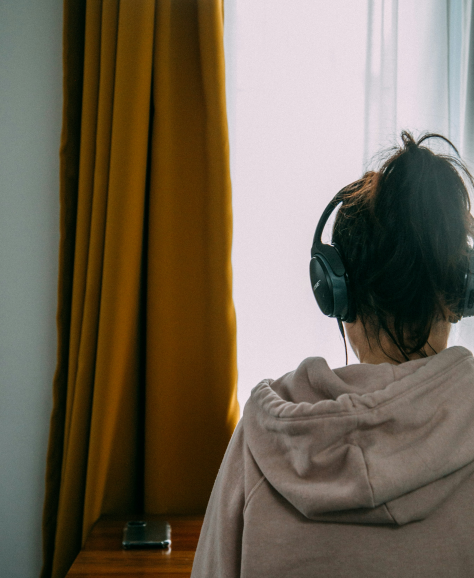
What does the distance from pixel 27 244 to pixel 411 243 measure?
1105mm

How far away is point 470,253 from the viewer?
64 cm

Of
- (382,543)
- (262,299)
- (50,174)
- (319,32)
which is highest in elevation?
(319,32)

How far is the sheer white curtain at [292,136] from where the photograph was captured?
1380 mm

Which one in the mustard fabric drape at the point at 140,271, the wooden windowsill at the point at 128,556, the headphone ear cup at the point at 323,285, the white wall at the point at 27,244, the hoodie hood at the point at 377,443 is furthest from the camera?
the white wall at the point at 27,244

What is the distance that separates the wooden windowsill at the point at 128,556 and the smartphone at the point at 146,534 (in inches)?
0.5

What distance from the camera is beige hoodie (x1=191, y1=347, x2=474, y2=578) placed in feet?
1.57

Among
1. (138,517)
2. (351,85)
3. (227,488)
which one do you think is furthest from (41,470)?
(351,85)

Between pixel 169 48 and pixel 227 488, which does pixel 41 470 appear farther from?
pixel 169 48

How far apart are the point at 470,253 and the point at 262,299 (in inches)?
30.8

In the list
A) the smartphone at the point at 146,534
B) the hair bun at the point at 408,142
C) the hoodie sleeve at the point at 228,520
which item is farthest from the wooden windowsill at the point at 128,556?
the hair bun at the point at 408,142

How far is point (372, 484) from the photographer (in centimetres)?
47

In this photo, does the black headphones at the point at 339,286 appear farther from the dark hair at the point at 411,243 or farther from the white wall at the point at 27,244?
the white wall at the point at 27,244

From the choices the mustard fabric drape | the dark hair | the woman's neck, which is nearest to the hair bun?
the dark hair

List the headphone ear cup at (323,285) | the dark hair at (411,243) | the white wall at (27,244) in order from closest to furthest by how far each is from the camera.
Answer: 1. the dark hair at (411,243)
2. the headphone ear cup at (323,285)
3. the white wall at (27,244)
